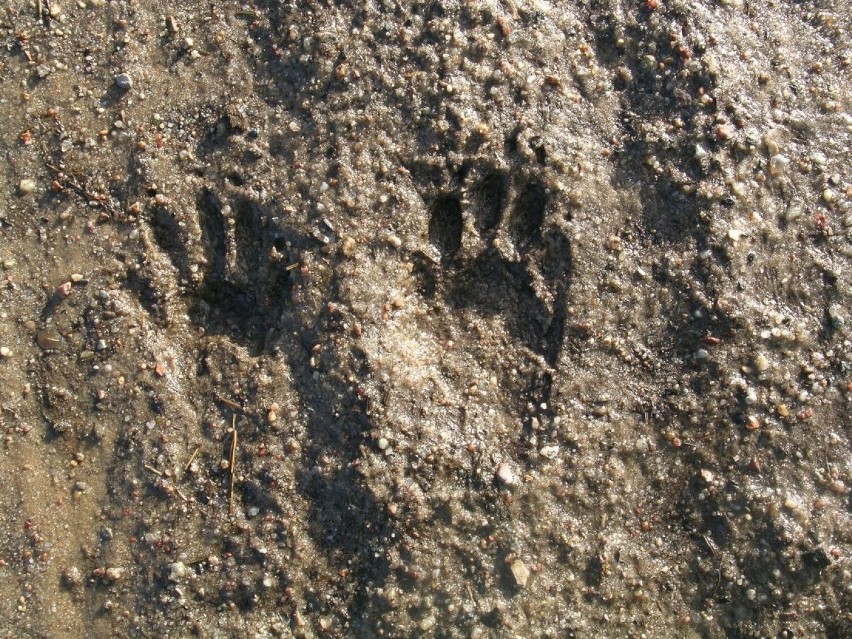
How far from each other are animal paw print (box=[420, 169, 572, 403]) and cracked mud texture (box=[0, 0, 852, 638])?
0.5 inches

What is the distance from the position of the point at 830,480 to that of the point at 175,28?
3204 mm

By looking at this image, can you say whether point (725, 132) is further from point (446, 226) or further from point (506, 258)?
point (446, 226)

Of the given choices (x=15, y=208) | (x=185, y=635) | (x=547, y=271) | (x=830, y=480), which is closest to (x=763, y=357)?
(x=830, y=480)

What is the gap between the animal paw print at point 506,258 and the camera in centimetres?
272

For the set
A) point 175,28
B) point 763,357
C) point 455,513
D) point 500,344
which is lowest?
point 455,513

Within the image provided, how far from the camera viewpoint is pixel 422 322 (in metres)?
2.76

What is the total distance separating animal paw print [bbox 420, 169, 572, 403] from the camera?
272 cm

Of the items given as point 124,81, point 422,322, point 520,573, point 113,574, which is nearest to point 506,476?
point 520,573

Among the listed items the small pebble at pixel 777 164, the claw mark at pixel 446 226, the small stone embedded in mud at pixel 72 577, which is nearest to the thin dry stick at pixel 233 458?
the small stone embedded in mud at pixel 72 577

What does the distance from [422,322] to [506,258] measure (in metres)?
0.42

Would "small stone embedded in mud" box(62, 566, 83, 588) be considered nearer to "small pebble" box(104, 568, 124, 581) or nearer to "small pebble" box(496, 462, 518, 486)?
"small pebble" box(104, 568, 124, 581)

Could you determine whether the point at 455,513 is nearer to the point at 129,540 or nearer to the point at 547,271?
the point at 547,271

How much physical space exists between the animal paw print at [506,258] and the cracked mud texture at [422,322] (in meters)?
0.01

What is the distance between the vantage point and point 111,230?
2.82 m
